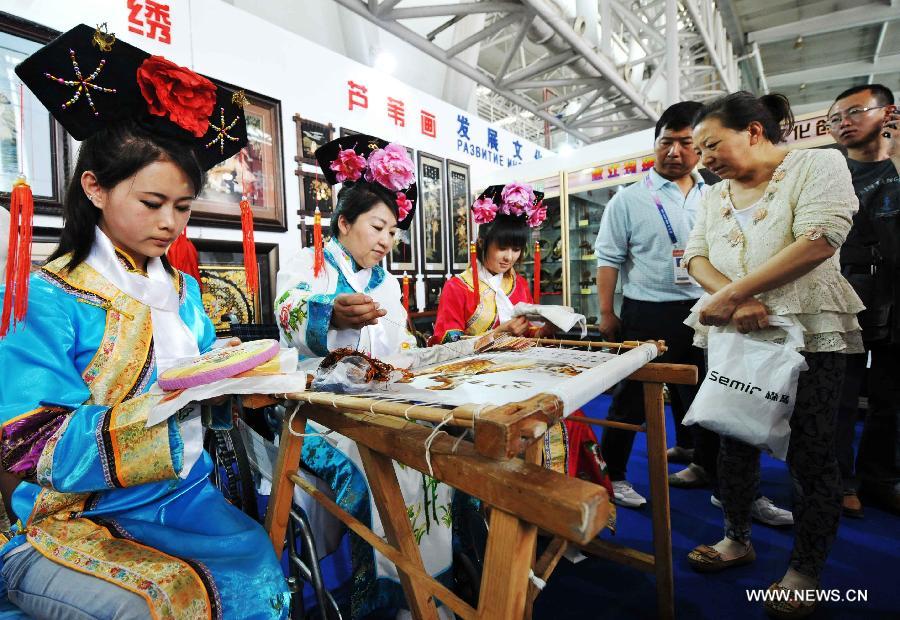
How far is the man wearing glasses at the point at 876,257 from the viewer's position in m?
2.23

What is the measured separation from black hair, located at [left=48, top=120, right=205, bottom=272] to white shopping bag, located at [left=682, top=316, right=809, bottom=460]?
1.76 m

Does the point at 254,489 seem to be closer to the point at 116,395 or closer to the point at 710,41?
the point at 116,395

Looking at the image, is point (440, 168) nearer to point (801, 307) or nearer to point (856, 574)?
point (801, 307)

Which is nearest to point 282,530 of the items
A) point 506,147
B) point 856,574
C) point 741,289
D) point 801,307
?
point 741,289

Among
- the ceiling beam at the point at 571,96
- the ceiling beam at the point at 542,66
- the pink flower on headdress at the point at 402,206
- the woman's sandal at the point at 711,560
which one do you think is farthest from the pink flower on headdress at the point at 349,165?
the ceiling beam at the point at 571,96

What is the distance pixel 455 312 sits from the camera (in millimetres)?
2545

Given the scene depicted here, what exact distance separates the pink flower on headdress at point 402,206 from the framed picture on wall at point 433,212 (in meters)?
2.72

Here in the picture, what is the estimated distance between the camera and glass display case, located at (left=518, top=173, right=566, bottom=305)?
527 centimetres

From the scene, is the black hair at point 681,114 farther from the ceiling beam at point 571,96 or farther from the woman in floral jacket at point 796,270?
the ceiling beam at point 571,96

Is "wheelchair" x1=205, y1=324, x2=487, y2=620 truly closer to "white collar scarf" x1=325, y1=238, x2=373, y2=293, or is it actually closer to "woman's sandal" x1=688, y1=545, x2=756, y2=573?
"white collar scarf" x1=325, y1=238, x2=373, y2=293

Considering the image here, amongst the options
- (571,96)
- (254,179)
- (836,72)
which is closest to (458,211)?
(254,179)

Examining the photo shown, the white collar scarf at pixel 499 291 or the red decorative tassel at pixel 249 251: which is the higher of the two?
the red decorative tassel at pixel 249 251

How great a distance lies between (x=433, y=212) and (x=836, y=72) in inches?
390

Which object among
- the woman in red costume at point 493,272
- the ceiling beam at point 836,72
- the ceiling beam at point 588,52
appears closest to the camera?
the woman in red costume at point 493,272
